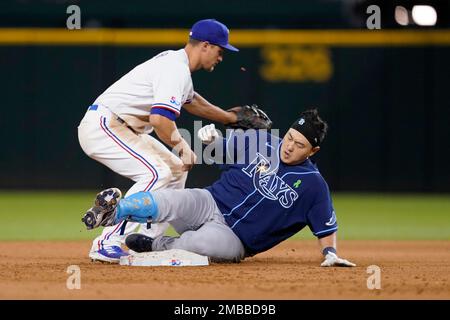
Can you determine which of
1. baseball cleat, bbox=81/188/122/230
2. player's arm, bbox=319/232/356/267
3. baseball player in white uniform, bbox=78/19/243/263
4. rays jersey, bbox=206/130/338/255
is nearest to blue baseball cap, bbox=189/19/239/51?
baseball player in white uniform, bbox=78/19/243/263

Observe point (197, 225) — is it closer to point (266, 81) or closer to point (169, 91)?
point (169, 91)

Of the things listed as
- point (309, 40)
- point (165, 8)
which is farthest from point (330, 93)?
point (165, 8)

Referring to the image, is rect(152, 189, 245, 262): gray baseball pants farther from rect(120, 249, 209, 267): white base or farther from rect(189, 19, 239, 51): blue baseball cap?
rect(189, 19, 239, 51): blue baseball cap

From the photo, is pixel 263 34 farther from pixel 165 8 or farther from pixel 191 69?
pixel 191 69

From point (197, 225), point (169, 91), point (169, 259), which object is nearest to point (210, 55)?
point (169, 91)

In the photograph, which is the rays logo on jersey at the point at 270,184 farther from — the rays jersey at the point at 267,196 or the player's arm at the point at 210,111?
the player's arm at the point at 210,111

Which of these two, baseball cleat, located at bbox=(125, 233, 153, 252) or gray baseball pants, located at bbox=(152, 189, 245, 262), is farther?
baseball cleat, located at bbox=(125, 233, 153, 252)

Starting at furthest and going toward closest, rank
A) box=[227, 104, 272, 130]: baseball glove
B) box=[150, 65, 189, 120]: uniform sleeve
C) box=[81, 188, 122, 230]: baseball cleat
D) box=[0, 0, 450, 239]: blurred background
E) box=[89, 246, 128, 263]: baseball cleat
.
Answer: box=[0, 0, 450, 239]: blurred background, box=[227, 104, 272, 130]: baseball glove, box=[89, 246, 128, 263]: baseball cleat, box=[150, 65, 189, 120]: uniform sleeve, box=[81, 188, 122, 230]: baseball cleat
